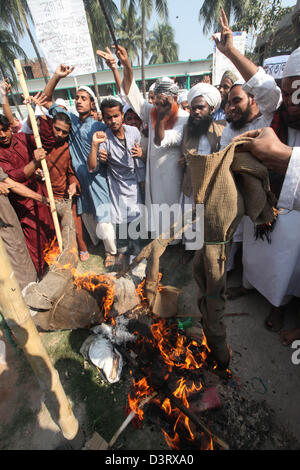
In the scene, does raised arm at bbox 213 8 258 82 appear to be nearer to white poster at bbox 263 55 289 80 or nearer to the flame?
the flame

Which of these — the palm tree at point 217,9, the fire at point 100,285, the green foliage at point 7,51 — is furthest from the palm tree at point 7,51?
the fire at point 100,285

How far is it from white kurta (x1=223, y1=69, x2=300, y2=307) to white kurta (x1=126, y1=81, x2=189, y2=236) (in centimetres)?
103

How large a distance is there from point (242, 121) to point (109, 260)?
291 cm

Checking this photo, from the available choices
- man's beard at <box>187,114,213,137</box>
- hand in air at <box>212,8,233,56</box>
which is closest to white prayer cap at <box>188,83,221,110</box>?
man's beard at <box>187,114,213,137</box>

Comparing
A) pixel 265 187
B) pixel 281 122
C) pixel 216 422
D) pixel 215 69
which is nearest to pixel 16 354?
pixel 216 422

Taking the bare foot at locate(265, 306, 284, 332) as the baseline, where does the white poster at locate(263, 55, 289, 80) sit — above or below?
above

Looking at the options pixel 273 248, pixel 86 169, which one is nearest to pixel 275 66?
pixel 86 169

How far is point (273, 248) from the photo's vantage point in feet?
8.11

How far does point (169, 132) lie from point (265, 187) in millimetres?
2476

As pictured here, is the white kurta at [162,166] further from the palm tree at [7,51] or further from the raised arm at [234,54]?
the palm tree at [7,51]

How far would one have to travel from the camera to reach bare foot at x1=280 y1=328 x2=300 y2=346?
102 inches

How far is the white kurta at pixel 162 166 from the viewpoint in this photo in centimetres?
343

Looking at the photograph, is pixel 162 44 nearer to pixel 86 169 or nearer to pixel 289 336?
pixel 86 169

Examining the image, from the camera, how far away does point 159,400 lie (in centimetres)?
204
